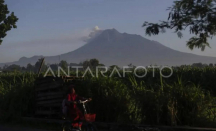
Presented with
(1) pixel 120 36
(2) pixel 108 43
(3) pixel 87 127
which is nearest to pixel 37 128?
(3) pixel 87 127

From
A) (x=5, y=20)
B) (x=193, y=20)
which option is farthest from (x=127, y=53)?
(x=193, y=20)

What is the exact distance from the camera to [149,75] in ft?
73.6

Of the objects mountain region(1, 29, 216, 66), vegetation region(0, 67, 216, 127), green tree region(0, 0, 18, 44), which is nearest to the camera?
vegetation region(0, 67, 216, 127)

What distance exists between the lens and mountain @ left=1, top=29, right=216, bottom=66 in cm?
8569

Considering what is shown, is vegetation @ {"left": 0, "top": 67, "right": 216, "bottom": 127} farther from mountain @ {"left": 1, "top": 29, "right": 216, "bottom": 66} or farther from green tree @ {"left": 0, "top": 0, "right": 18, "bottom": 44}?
mountain @ {"left": 1, "top": 29, "right": 216, "bottom": 66}

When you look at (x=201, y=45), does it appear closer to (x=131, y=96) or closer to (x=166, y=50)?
(x=131, y=96)

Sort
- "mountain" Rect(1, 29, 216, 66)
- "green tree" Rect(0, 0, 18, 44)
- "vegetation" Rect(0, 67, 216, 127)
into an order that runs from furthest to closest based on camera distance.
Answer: "mountain" Rect(1, 29, 216, 66)
"green tree" Rect(0, 0, 18, 44)
"vegetation" Rect(0, 67, 216, 127)

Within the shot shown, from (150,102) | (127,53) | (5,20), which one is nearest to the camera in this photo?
(150,102)

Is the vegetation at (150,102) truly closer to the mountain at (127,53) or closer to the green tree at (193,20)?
the green tree at (193,20)

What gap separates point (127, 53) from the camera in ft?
350

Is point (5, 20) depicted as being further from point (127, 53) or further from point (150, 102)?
point (127, 53)

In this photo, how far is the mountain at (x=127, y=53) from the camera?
85.7m

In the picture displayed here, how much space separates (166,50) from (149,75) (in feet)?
250

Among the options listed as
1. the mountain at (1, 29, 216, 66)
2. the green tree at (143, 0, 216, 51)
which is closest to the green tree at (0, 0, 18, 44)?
the green tree at (143, 0, 216, 51)
